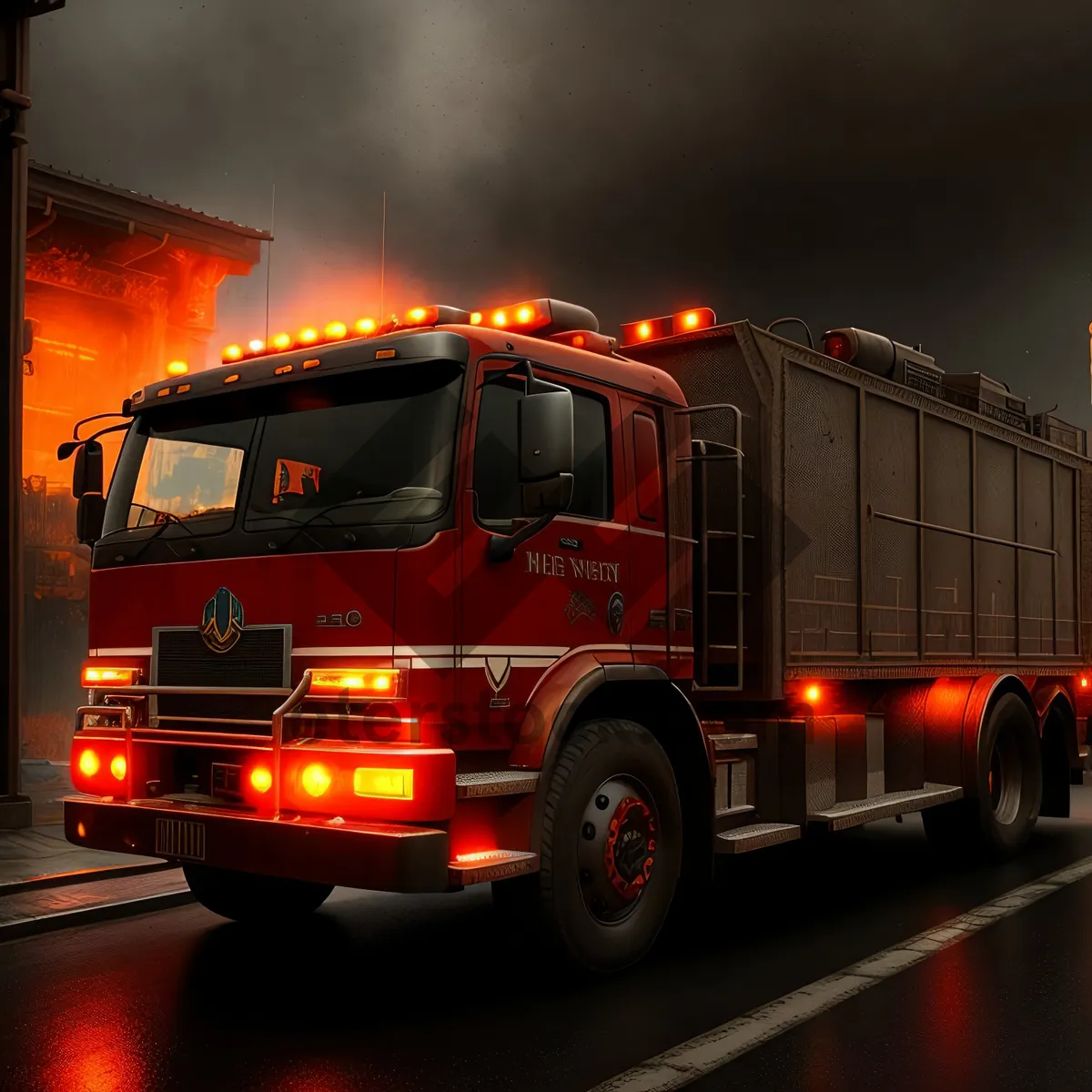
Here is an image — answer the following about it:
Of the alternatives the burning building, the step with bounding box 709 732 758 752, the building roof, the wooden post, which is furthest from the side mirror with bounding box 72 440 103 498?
the building roof

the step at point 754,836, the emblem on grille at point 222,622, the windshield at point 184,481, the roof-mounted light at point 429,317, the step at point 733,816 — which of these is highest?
the roof-mounted light at point 429,317

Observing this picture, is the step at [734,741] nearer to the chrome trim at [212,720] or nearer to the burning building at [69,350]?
the chrome trim at [212,720]

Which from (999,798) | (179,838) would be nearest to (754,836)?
(179,838)

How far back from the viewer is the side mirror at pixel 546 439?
533 centimetres

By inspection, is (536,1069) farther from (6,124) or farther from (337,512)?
(6,124)

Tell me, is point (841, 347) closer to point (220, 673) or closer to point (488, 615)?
point (488, 615)

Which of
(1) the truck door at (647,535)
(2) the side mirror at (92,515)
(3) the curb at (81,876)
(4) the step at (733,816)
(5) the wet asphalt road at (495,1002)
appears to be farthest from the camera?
(3) the curb at (81,876)

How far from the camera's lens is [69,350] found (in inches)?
664

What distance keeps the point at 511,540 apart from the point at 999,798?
6.06 m

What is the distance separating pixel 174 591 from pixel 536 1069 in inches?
107

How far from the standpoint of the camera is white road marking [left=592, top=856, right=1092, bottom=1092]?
4633 millimetres

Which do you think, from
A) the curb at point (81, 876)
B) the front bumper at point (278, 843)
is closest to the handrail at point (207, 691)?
the front bumper at point (278, 843)

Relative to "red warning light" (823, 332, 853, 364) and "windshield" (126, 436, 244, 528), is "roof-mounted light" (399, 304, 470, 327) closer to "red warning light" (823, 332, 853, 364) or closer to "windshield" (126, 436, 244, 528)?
"windshield" (126, 436, 244, 528)

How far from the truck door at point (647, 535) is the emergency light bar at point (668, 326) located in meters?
1.20
